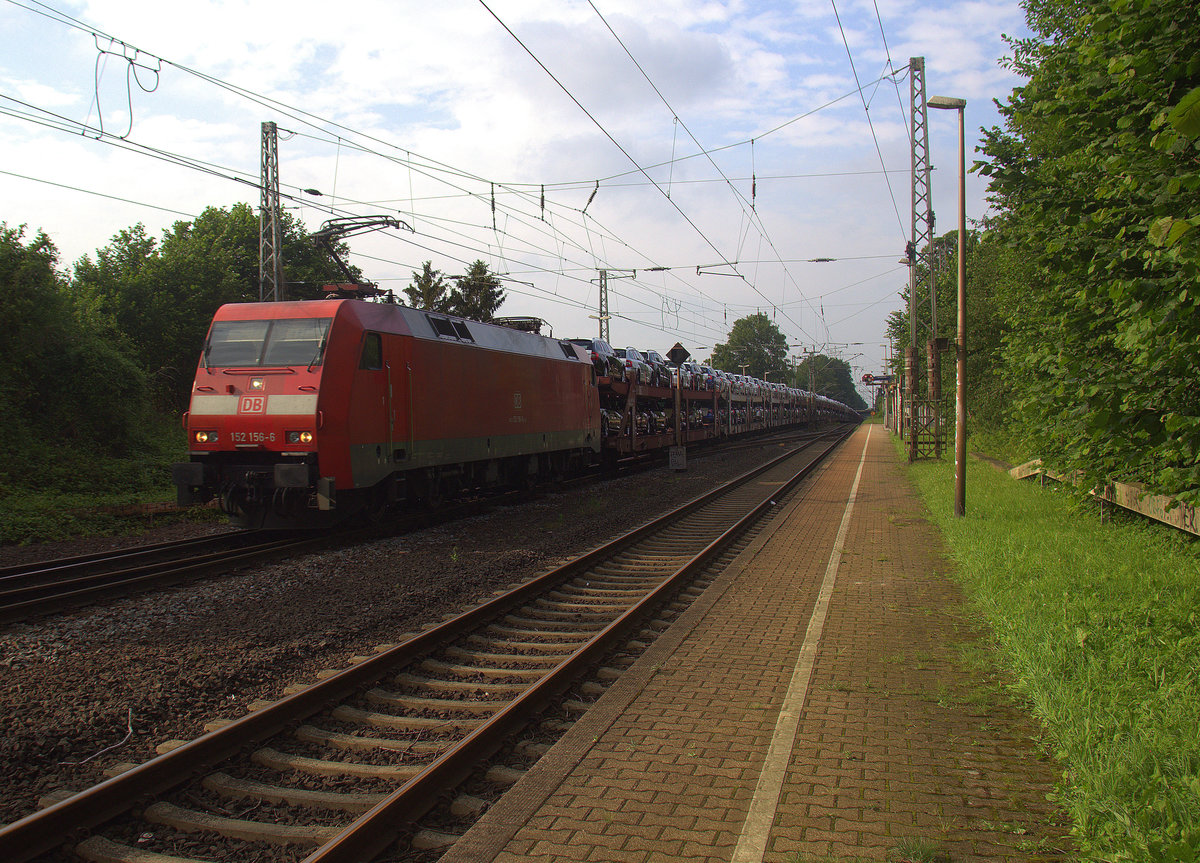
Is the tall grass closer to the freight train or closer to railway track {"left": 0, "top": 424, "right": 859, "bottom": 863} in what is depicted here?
railway track {"left": 0, "top": 424, "right": 859, "bottom": 863}

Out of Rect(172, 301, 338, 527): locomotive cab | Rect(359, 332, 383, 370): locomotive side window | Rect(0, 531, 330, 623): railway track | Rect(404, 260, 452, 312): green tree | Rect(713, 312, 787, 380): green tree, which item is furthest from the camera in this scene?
Rect(713, 312, 787, 380): green tree

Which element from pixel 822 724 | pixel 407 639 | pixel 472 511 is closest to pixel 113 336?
pixel 472 511

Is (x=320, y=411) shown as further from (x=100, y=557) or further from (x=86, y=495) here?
(x=86, y=495)

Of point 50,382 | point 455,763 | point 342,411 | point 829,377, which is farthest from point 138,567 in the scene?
point 829,377

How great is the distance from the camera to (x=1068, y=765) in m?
3.95

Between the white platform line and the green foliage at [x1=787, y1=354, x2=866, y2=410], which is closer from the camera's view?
the white platform line

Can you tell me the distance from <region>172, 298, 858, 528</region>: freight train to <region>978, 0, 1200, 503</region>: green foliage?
8.23 metres

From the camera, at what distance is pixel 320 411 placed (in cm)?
1010

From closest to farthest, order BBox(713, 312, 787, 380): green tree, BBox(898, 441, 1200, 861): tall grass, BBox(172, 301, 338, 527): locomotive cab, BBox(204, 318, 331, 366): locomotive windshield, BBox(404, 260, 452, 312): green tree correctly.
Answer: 1. BBox(898, 441, 1200, 861): tall grass
2. BBox(172, 301, 338, 527): locomotive cab
3. BBox(204, 318, 331, 366): locomotive windshield
4. BBox(404, 260, 452, 312): green tree
5. BBox(713, 312, 787, 380): green tree

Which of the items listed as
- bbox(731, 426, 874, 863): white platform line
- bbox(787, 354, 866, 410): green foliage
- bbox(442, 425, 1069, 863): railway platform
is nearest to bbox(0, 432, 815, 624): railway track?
bbox(442, 425, 1069, 863): railway platform

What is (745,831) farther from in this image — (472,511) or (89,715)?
(472,511)

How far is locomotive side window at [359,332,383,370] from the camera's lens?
10.8 meters

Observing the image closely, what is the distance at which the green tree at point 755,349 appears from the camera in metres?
126


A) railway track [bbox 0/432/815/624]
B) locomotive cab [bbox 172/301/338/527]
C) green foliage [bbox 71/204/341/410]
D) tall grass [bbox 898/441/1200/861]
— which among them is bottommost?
railway track [bbox 0/432/815/624]
